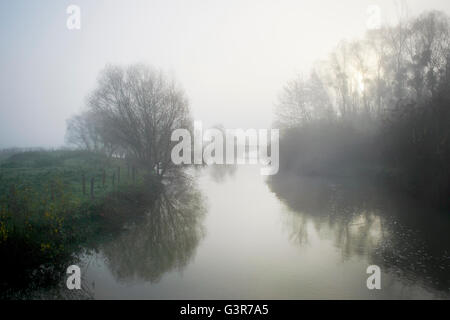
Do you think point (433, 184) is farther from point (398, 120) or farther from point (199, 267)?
point (199, 267)

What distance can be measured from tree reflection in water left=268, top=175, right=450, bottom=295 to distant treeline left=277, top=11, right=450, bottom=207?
7.58ft

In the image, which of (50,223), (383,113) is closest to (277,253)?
(50,223)

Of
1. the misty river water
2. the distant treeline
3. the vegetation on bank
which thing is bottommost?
the misty river water

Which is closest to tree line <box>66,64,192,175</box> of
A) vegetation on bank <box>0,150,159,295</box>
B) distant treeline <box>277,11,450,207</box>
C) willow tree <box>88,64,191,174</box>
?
willow tree <box>88,64,191,174</box>

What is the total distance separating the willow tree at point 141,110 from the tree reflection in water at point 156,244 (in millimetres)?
8400

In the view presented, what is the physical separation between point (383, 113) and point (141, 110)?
20.9 m

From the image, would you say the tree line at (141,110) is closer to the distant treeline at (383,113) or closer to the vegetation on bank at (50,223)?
the vegetation on bank at (50,223)

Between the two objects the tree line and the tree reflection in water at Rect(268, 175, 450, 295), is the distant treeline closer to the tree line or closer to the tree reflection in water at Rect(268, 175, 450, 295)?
the tree reflection in water at Rect(268, 175, 450, 295)

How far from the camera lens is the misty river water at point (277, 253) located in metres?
7.24

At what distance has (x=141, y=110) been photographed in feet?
79.9

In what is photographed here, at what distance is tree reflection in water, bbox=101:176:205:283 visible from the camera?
860cm

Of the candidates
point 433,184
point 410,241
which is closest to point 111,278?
point 410,241

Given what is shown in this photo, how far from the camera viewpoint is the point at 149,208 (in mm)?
16422
